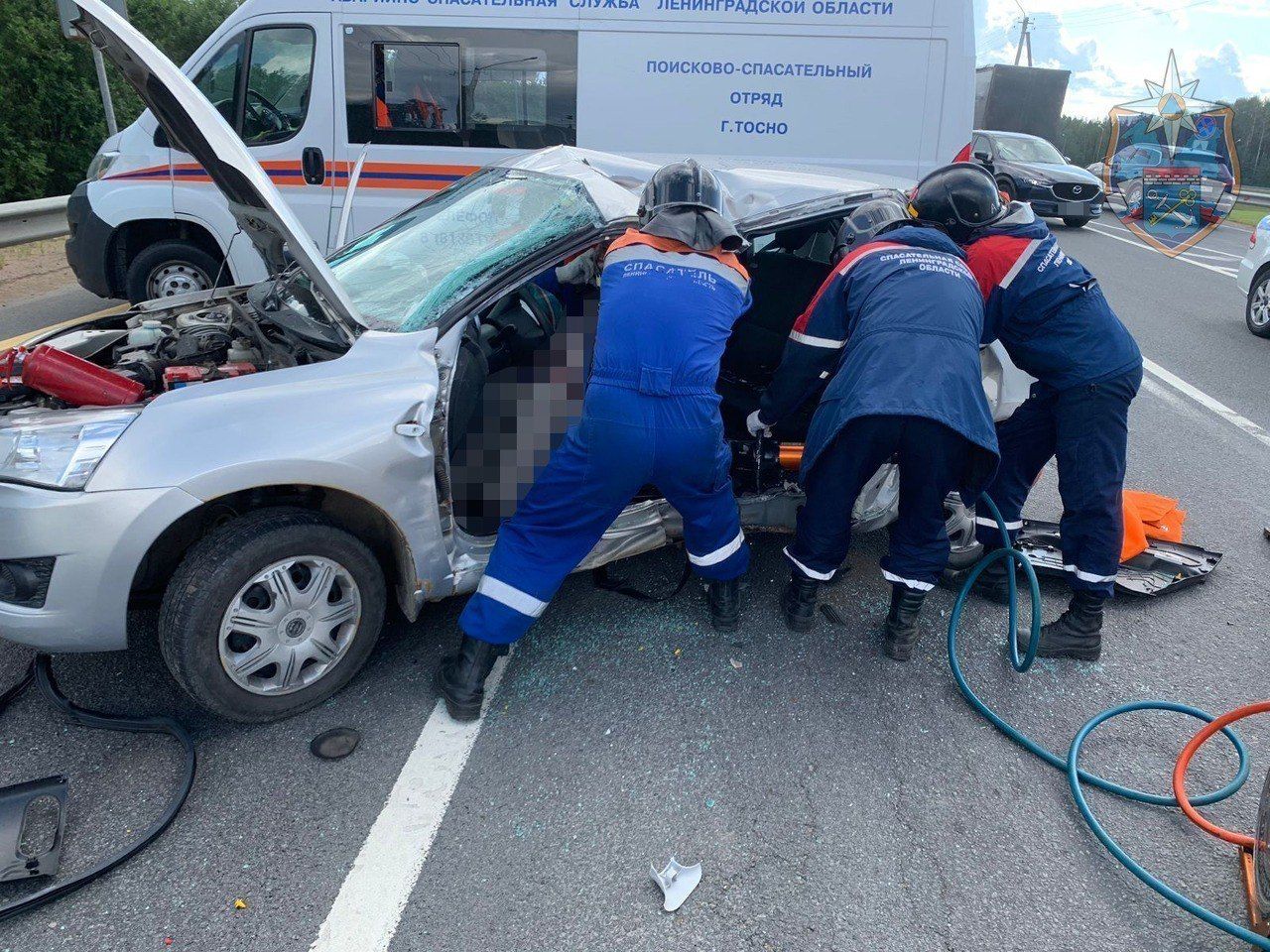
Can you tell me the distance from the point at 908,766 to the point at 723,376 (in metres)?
1.97

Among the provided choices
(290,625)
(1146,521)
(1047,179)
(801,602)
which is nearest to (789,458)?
(801,602)

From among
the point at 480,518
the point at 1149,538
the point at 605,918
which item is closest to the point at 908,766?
the point at 605,918

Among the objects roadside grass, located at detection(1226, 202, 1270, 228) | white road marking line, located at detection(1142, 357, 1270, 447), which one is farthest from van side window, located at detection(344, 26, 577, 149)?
roadside grass, located at detection(1226, 202, 1270, 228)

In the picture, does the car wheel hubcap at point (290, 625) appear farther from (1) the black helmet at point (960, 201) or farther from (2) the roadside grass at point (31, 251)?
(2) the roadside grass at point (31, 251)

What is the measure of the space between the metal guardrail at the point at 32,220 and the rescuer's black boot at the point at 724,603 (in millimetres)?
7987

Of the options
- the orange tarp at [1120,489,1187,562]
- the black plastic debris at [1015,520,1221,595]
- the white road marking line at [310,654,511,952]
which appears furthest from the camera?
the orange tarp at [1120,489,1187,562]

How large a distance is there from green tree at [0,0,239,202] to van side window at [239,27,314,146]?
5.71 m

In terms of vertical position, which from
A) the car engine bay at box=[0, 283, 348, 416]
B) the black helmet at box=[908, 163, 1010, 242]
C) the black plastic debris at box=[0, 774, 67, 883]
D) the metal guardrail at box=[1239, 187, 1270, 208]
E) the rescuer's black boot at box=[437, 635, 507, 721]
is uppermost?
the metal guardrail at box=[1239, 187, 1270, 208]

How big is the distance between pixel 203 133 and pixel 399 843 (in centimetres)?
205

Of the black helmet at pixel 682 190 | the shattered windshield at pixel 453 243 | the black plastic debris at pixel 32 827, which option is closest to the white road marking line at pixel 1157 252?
the black helmet at pixel 682 190

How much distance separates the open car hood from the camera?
94.6 inches

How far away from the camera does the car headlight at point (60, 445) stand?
2314 mm

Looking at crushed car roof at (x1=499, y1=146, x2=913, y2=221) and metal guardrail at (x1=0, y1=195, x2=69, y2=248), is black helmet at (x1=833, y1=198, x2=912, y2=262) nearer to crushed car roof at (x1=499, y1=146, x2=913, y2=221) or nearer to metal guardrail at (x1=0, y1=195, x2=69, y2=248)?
crushed car roof at (x1=499, y1=146, x2=913, y2=221)

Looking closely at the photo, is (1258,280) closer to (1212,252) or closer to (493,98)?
(493,98)
